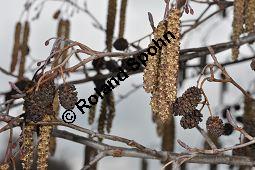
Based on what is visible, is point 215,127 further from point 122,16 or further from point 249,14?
point 122,16

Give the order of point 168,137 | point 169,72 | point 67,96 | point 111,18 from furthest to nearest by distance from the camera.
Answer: point 168,137
point 111,18
point 67,96
point 169,72

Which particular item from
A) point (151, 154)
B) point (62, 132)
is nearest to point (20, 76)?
point (62, 132)

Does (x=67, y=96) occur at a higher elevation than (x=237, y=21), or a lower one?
lower

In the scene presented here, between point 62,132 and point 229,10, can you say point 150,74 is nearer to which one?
point 62,132

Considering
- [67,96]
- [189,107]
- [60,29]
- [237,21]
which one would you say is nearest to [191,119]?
[189,107]

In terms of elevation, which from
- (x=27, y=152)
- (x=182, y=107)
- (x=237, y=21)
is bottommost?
(x=27, y=152)

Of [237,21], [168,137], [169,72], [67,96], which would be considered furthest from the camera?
[168,137]
